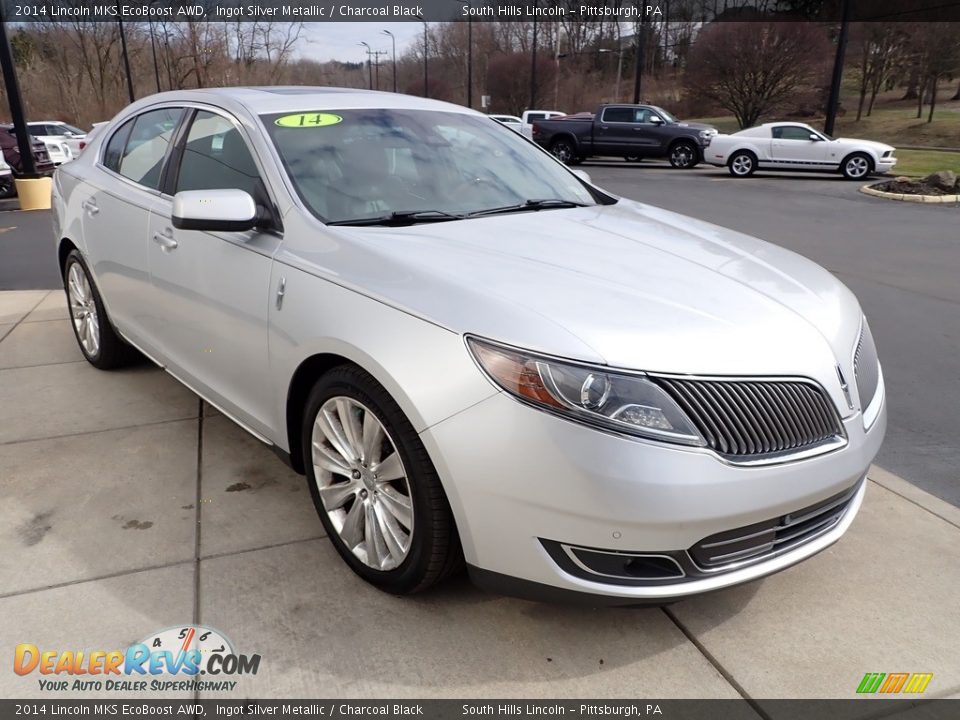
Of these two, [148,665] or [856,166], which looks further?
[856,166]

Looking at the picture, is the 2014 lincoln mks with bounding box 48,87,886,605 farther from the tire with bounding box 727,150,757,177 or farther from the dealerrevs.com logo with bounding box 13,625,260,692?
the tire with bounding box 727,150,757,177

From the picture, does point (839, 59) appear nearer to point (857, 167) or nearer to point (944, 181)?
point (857, 167)

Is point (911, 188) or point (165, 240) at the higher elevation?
point (165, 240)

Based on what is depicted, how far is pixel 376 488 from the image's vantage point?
8.05 feet

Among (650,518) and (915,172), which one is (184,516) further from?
(915,172)

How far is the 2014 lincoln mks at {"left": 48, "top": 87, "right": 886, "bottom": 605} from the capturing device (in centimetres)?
197

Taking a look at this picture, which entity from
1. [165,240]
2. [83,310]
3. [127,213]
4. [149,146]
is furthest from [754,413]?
[83,310]

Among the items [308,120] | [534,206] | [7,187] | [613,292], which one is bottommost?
[7,187]

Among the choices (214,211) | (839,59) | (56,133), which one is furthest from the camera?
(56,133)

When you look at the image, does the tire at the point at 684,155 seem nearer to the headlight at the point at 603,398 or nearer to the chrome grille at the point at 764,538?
Result: the chrome grille at the point at 764,538

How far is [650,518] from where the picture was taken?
194 centimetres

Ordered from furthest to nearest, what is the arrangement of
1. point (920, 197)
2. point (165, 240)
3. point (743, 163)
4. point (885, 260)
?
point (743, 163)
point (920, 197)
point (885, 260)
point (165, 240)

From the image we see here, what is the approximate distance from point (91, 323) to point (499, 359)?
11.6ft

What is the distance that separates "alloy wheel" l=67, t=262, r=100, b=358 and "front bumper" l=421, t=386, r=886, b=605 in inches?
130
